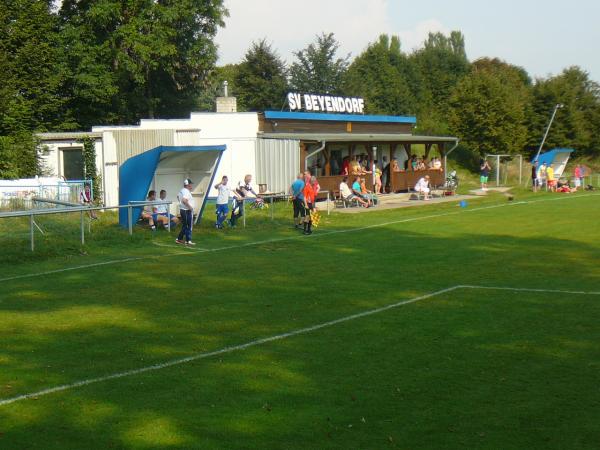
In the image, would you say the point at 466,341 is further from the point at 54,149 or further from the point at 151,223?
the point at 54,149

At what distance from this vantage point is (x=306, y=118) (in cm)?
4100

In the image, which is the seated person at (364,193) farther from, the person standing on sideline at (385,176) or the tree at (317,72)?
the tree at (317,72)

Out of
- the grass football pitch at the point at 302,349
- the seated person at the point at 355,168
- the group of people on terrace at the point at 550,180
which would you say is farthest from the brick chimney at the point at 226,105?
the grass football pitch at the point at 302,349

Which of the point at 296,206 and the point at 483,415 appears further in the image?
the point at 296,206

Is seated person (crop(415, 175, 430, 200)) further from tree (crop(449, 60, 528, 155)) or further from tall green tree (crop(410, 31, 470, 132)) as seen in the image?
tall green tree (crop(410, 31, 470, 132))

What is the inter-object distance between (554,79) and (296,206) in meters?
39.6

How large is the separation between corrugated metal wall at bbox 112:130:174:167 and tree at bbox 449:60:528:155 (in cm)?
2739

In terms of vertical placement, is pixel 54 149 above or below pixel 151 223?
above

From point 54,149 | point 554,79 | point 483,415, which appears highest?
point 554,79

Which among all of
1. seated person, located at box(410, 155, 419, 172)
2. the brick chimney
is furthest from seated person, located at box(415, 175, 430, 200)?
the brick chimney

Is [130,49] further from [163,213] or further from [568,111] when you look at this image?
[163,213]

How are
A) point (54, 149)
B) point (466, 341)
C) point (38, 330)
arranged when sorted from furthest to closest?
1. point (54, 149)
2. point (38, 330)
3. point (466, 341)

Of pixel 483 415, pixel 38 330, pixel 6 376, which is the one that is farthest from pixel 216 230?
pixel 483 415

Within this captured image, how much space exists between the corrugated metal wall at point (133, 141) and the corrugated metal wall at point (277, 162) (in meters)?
5.85
